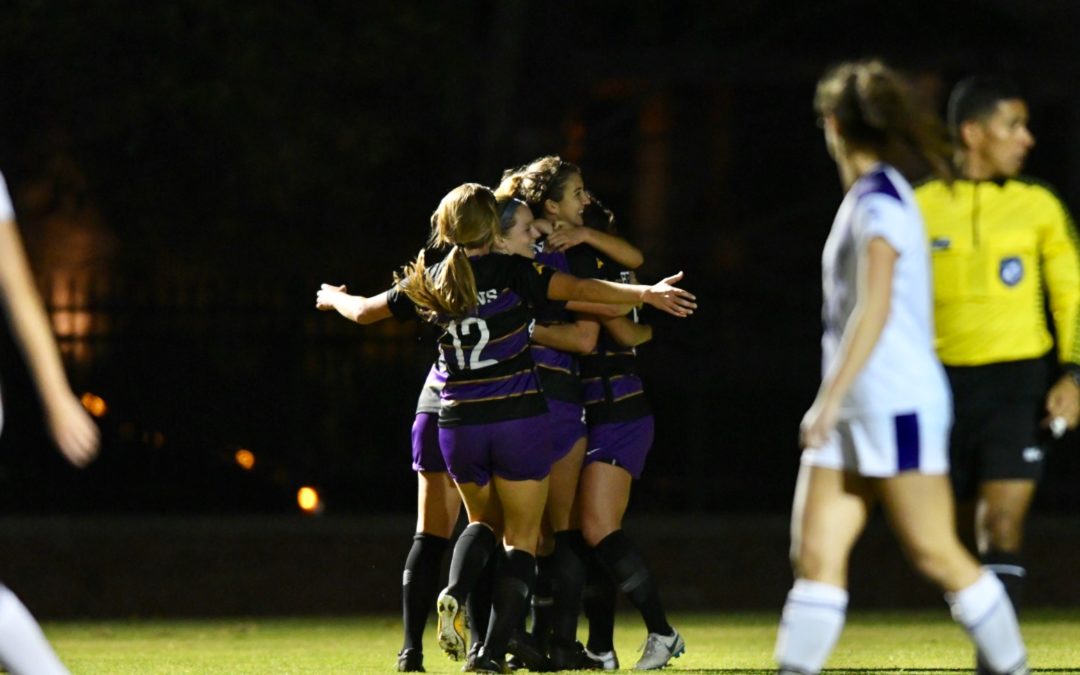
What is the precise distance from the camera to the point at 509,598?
848 cm

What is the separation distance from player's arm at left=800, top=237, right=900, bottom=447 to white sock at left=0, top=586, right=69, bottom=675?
207cm

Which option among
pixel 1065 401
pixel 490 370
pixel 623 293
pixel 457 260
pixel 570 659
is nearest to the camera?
pixel 1065 401

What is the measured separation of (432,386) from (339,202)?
973 centimetres

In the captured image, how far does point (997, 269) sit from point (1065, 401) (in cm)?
48

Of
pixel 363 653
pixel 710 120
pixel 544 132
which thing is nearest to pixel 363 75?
pixel 544 132

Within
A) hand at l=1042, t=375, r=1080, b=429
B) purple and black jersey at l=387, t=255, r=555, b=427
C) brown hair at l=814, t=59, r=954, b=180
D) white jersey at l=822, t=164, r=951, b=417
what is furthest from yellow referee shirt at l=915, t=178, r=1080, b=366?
purple and black jersey at l=387, t=255, r=555, b=427

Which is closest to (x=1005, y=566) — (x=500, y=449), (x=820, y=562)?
(x=820, y=562)

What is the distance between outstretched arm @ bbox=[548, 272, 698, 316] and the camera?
795 cm

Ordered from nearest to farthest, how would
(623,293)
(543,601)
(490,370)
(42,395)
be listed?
(42,395), (623,293), (490,370), (543,601)

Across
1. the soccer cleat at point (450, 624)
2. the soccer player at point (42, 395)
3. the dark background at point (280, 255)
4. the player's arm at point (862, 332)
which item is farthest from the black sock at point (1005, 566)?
the dark background at point (280, 255)

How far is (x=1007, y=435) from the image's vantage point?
7.29 metres

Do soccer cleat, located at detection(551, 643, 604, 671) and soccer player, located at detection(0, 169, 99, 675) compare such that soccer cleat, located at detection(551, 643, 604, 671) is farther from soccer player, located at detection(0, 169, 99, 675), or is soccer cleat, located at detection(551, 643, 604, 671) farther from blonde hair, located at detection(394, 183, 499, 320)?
soccer player, located at detection(0, 169, 99, 675)

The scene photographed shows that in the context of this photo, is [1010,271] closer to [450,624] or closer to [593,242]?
[593,242]

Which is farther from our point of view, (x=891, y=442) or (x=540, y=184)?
(x=540, y=184)
